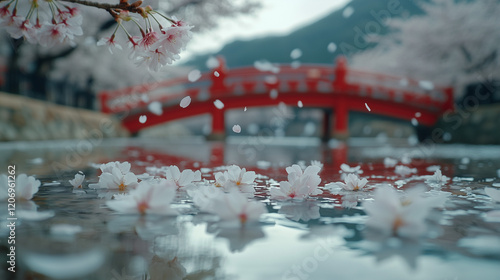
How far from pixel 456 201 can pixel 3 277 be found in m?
1.25

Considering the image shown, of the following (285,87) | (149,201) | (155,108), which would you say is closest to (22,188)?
(149,201)

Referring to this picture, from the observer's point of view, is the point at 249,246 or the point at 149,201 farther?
the point at 149,201

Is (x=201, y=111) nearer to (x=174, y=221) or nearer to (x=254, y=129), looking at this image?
(x=174, y=221)

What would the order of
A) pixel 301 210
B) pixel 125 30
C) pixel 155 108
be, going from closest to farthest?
pixel 301 210 < pixel 125 30 < pixel 155 108

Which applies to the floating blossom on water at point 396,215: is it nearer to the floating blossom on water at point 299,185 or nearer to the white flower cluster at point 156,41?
the floating blossom on water at point 299,185

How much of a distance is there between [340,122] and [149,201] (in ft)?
40.1

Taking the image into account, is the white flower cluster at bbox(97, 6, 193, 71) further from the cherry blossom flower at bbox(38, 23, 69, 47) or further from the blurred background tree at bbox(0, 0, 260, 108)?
the blurred background tree at bbox(0, 0, 260, 108)

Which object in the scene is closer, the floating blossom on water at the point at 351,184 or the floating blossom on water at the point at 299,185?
the floating blossom on water at the point at 299,185

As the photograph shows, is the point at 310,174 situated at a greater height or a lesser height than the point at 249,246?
greater

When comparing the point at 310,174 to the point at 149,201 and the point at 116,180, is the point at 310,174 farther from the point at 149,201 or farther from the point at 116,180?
the point at 116,180

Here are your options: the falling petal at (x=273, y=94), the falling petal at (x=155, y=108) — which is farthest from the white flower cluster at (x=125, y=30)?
the falling petal at (x=273, y=94)

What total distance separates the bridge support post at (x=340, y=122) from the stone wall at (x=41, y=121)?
22.7ft

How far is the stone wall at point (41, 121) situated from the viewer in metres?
6.45

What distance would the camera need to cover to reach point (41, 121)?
7438 mm
